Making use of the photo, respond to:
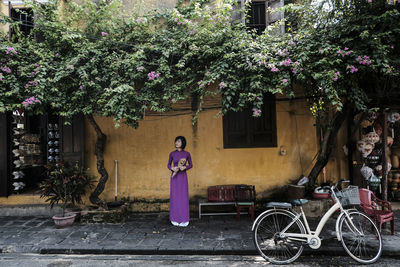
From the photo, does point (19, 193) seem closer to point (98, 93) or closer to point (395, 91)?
point (98, 93)

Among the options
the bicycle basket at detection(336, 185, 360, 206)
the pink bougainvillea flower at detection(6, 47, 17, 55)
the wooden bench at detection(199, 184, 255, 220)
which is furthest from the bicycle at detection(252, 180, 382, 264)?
the pink bougainvillea flower at detection(6, 47, 17, 55)

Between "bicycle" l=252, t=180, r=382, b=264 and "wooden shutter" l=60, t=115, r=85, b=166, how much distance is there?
5.76m

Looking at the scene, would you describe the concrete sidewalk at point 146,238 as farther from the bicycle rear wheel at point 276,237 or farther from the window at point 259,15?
the window at point 259,15

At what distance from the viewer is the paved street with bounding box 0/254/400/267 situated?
4711mm

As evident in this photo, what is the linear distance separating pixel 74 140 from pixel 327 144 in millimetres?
7507

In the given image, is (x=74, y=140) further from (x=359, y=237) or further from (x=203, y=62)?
(x=359, y=237)

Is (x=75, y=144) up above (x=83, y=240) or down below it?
above

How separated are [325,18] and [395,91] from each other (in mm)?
2667

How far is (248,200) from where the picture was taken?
7.24 metres

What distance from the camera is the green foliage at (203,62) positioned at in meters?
5.55

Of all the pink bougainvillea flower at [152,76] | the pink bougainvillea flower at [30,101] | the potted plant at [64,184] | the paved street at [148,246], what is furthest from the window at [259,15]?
the potted plant at [64,184]

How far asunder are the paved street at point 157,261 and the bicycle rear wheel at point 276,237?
21cm

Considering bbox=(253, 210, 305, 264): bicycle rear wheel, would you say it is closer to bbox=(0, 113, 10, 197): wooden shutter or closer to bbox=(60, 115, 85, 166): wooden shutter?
bbox=(60, 115, 85, 166): wooden shutter

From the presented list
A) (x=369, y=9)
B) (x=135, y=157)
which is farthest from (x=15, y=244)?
(x=369, y=9)
